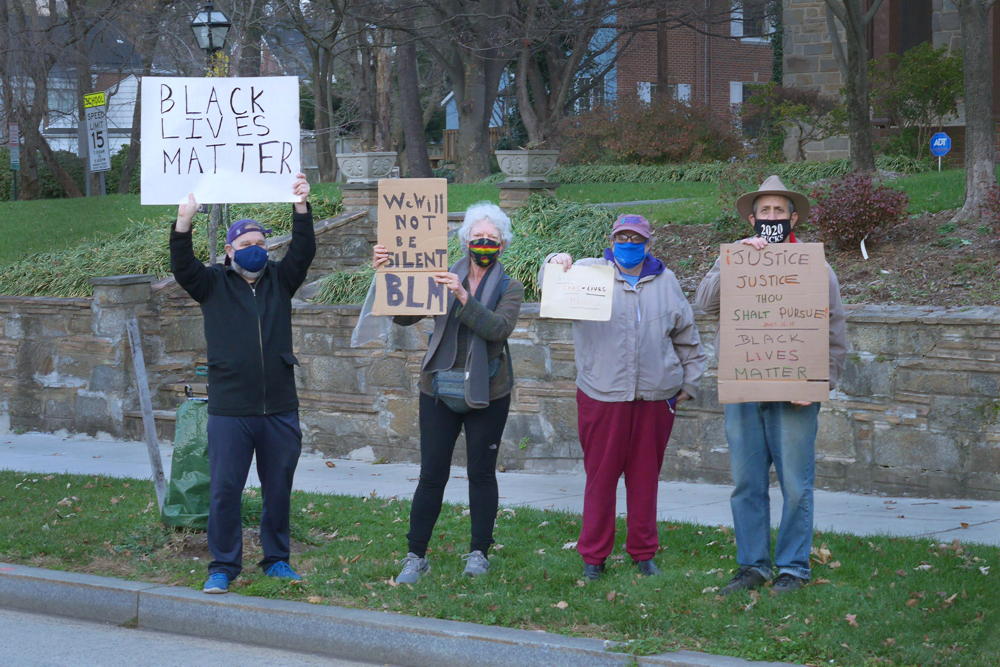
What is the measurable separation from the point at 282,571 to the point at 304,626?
25.5 inches

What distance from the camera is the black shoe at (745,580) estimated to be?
5.92m

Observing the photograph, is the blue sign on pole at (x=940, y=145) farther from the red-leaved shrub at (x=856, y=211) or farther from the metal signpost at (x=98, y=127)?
the metal signpost at (x=98, y=127)

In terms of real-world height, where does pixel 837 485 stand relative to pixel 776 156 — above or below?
below

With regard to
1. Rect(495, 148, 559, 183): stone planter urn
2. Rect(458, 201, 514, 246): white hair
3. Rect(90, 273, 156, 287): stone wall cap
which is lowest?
Rect(90, 273, 156, 287): stone wall cap

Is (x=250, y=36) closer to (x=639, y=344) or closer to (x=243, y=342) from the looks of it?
(x=243, y=342)

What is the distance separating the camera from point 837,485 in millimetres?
8766

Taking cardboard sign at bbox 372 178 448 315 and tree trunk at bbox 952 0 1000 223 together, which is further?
tree trunk at bbox 952 0 1000 223

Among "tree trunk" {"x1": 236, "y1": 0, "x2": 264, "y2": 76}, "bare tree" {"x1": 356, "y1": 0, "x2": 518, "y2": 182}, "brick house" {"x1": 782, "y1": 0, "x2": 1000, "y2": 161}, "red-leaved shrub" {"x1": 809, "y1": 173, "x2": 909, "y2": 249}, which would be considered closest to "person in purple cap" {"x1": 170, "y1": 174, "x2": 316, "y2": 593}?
"red-leaved shrub" {"x1": 809, "y1": 173, "x2": 909, "y2": 249}

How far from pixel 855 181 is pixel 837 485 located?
315 cm

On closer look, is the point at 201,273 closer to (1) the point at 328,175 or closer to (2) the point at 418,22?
(2) the point at 418,22

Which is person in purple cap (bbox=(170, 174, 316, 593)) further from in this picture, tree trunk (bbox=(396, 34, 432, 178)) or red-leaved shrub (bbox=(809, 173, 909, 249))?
tree trunk (bbox=(396, 34, 432, 178))

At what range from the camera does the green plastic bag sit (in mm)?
7070

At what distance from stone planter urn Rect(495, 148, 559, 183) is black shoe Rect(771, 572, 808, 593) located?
309 inches

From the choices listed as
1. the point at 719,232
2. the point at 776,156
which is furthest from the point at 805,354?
the point at 776,156
